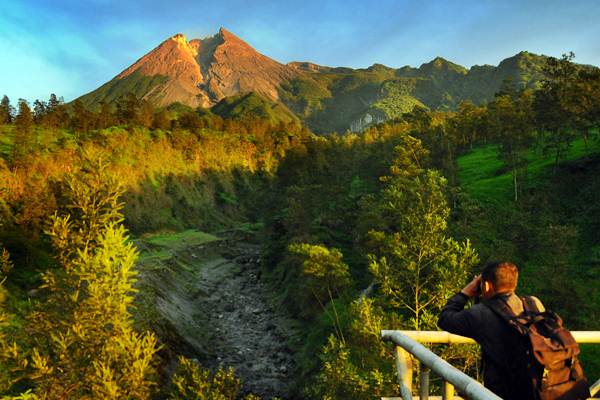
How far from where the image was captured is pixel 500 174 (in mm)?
47969

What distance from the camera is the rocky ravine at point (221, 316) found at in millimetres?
25828

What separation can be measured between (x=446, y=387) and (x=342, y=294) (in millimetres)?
25697

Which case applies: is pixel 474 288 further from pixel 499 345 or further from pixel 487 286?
pixel 499 345

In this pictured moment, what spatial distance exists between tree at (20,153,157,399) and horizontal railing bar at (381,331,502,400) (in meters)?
11.0

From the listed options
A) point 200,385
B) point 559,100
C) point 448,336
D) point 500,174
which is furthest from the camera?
point 500,174

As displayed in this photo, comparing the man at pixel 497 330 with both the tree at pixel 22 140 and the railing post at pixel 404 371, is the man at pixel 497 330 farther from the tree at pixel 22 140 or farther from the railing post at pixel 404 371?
the tree at pixel 22 140

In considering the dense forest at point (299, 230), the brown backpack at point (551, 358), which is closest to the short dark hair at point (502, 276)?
the brown backpack at point (551, 358)

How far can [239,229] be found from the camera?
200 ft

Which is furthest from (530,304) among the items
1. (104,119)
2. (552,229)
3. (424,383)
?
(104,119)

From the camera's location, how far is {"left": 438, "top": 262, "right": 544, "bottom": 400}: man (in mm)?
3559

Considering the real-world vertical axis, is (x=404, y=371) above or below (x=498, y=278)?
below

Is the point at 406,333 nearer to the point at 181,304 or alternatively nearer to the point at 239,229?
the point at 181,304

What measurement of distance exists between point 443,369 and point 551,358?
903mm

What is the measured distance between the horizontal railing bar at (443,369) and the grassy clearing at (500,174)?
38.9m
